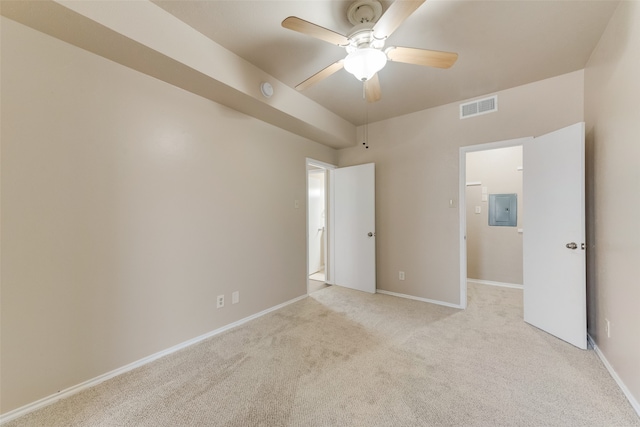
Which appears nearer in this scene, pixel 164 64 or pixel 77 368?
pixel 77 368

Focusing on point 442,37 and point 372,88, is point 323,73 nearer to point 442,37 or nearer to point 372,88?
point 372,88

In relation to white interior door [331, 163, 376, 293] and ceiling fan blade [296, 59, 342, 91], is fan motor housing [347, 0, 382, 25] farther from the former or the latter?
white interior door [331, 163, 376, 293]

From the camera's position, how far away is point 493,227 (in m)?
4.36

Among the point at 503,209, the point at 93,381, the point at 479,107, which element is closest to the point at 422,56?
the point at 479,107

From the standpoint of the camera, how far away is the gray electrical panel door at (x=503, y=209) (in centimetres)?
420

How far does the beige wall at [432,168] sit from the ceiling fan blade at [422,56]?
170 cm

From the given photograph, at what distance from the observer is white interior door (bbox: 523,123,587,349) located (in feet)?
7.22

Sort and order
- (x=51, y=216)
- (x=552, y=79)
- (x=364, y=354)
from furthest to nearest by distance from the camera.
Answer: (x=552, y=79) → (x=364, y=354) → (x=51, y=216)

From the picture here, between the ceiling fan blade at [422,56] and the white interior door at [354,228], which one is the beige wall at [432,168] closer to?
the white interior door at [354,228]

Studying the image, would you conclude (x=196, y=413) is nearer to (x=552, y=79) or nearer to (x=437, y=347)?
(x=437, y=347)

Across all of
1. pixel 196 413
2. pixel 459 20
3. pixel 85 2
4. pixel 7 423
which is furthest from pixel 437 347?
pixel 85 2

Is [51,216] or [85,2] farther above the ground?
[85,2]

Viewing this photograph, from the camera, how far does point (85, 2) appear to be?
147cm

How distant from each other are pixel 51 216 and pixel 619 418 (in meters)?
3.68
